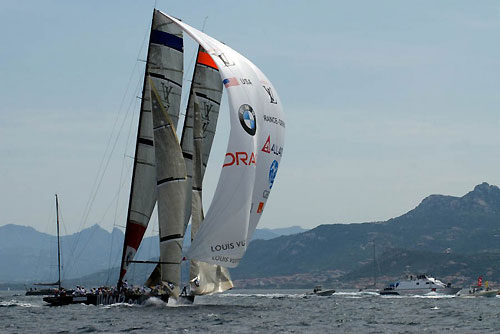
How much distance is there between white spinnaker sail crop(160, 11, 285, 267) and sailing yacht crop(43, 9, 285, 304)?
0.21 ft

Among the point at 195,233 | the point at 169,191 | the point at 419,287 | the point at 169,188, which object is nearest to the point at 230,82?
the point at 169,188

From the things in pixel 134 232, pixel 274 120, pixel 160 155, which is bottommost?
pixel 134 232

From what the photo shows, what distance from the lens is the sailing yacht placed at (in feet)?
182

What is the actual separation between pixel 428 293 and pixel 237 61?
341 ft

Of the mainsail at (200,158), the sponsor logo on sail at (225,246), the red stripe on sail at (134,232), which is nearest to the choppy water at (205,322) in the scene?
the mainsail at (200,158)

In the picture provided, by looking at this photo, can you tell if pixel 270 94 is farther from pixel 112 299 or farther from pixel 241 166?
pixel 112 299

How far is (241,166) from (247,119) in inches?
125

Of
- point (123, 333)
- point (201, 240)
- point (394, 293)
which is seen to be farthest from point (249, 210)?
point (394, 293)

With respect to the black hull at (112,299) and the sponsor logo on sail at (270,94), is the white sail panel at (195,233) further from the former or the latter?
the sponsor logo on sail at (270,94)

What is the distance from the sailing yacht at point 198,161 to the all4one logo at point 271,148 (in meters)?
0.07

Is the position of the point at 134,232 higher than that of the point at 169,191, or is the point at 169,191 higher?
the point at 169,191

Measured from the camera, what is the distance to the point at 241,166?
55.4 meters

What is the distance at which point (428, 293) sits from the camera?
6033 inches

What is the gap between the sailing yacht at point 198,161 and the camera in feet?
182
